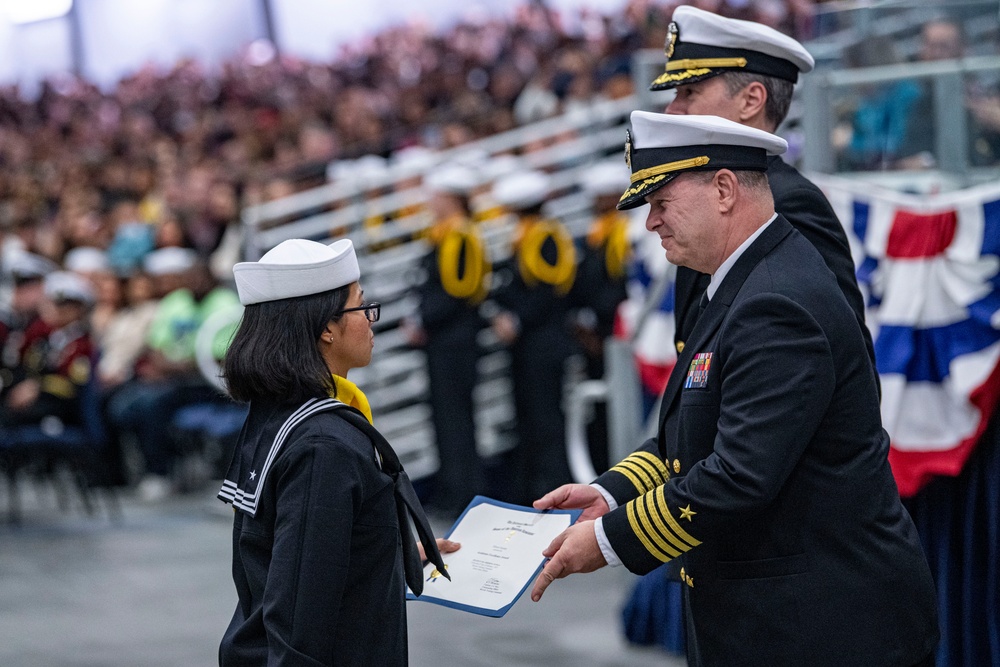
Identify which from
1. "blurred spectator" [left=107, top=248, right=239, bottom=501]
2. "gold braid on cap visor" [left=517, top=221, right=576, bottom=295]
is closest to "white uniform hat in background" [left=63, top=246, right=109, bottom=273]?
"blurred spectator" [left=107, top=248, right=239, bottom=501]

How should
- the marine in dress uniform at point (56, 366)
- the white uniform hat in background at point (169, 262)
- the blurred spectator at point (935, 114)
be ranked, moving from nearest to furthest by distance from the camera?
the blurred spectator at point (935, 114), the marine in dress uniform at point (56, 366), the white uniform hat in background at point (169, 262)

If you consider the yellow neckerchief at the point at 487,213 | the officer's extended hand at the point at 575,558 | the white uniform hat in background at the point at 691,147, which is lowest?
the yellow neckerchief at the point at 487,213

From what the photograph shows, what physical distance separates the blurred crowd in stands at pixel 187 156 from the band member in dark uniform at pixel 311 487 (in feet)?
9.11

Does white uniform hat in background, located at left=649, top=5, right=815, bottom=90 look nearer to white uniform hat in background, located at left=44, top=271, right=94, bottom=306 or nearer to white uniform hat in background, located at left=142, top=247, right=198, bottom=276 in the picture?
white uniform hat in background, located at left=44, top=271, right=94, bottom=306

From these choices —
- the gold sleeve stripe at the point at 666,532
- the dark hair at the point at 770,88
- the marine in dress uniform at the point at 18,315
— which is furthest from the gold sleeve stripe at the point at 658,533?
the marine in dress uniform at the point at 18,315

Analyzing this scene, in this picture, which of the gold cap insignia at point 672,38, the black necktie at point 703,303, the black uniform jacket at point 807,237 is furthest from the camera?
the gold cap insignia at point 672,38

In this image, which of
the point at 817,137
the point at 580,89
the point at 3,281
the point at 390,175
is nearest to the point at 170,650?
the point at 817,137

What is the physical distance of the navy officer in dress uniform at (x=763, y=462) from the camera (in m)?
2.19

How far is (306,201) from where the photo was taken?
8.55 m

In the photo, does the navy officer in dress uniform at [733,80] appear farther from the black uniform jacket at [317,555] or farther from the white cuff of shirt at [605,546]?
the black uniform jacket at [317,555]

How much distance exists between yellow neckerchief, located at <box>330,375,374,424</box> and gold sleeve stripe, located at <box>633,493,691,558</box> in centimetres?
53

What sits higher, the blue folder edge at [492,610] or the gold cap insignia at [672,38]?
the gold cap insignia at [672,38]

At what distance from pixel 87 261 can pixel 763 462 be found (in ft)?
29.7

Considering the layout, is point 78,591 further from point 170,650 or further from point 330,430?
point 330,430
